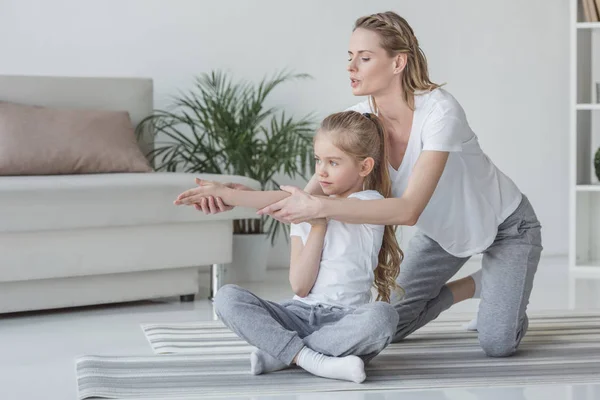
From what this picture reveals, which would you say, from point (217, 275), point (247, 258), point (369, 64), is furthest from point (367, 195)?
point (247, 258)

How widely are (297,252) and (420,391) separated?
45 centimetres

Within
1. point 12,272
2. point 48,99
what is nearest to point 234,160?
point 48,99

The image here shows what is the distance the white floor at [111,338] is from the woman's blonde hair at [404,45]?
75cm

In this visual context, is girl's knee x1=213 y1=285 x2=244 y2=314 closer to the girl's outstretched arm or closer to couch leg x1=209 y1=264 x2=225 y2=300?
the girl's outstretched arm

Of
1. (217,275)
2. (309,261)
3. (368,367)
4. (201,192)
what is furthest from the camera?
(217,275)

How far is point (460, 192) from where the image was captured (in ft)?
8.29

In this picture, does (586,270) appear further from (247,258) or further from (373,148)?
(373,148)

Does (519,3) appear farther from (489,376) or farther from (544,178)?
(489,376)

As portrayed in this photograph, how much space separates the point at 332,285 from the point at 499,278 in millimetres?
510

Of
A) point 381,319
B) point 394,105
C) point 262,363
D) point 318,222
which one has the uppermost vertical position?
point 394,105

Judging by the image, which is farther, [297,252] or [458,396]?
[297,252]

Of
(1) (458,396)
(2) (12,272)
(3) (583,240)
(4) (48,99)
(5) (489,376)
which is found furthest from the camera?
(3) (583,240)

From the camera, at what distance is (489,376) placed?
2383mm

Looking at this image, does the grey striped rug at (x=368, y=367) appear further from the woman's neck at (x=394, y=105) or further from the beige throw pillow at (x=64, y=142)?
the beige throw pillow at (x=64, y=142)
